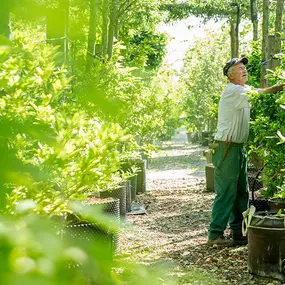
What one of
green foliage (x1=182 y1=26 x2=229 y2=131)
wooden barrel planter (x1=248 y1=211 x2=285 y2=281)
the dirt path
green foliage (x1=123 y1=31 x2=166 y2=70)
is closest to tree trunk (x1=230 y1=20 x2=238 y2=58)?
green foliage (x1=123 y1=31 x2=166 y2=70)

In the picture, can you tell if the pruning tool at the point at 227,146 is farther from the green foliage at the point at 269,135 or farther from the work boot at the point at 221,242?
the work boot at the point at 221,242

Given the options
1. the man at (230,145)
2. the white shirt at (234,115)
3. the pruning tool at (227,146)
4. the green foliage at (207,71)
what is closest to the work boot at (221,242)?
the man at (230,145)

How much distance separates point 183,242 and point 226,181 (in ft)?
3.91

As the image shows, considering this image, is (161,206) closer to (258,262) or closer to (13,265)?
(258,262)

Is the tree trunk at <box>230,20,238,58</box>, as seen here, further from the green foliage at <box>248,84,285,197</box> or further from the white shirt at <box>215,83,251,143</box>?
the white shirt at <box>215,83,251,143</box>

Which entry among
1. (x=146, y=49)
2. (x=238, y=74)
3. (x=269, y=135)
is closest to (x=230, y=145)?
(x=269, y=135)

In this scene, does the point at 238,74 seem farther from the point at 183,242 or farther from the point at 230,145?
the point at 183,242

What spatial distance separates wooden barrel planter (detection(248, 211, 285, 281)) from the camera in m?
5.07

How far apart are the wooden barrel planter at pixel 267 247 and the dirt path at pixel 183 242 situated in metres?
0.09

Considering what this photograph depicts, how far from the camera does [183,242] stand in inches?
280

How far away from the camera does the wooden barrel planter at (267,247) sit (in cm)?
507

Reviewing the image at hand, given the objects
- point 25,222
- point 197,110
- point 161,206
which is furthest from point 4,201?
point 197,110

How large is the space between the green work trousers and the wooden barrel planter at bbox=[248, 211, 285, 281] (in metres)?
1.03

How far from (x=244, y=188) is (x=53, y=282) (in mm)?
6240
